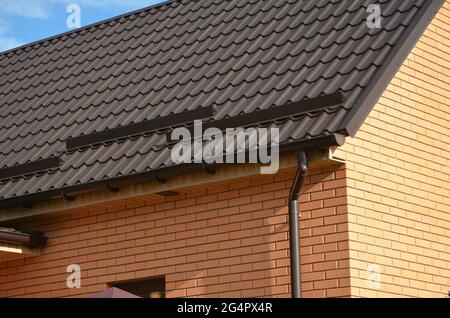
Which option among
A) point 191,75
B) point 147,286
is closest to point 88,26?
point 191,75

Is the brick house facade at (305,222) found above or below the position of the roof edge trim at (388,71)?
below

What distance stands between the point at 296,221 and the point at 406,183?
1.47 metres

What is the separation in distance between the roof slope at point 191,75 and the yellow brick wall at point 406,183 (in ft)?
1.44

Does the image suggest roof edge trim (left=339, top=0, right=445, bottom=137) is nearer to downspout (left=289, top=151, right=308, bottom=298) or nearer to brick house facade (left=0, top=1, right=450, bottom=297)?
brick house facade (left=0, top=1, right=450, bottom=297)

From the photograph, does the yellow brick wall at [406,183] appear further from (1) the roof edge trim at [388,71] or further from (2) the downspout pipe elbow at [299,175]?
(2) the downspout pipe elbow at [299,175]

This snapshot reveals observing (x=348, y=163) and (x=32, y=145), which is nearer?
(x=348, y=163)

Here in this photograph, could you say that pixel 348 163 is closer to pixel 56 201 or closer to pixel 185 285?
pixel 185 285

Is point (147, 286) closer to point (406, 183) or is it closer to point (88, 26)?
point (406, 183)

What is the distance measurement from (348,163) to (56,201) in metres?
3.46

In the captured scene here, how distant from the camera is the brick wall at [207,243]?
367 inches

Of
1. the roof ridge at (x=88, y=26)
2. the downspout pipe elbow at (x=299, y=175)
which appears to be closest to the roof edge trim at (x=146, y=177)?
the downspout pipe elbow at (x=299, y=175)

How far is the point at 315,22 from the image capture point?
11562mm

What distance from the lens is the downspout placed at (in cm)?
914
